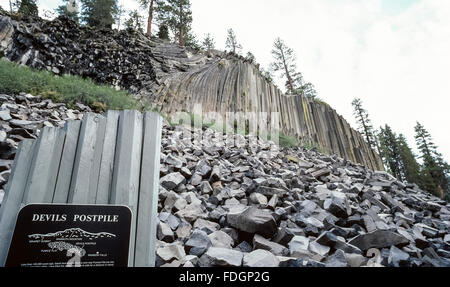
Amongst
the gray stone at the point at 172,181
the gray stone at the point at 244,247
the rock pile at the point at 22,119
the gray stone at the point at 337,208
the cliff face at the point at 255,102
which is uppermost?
the cliff face at the point at 255,102

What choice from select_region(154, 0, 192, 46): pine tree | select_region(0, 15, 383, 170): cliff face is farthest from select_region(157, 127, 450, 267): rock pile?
select_region(154, 0, 192, 46): pine tree

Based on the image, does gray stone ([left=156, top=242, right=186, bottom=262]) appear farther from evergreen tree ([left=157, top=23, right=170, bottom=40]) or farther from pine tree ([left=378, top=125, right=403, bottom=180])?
pine tree ([left=378, top=125, right=403, bottom=180])

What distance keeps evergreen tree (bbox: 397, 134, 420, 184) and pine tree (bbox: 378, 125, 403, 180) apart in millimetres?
437

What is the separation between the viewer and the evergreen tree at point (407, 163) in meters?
30.3

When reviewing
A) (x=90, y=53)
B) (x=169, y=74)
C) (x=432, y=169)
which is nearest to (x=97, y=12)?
(x=90, y=53)

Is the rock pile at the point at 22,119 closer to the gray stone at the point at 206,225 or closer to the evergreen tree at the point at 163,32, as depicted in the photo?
the gray stone at the point at 206,225

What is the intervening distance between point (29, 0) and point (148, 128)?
1227 inches

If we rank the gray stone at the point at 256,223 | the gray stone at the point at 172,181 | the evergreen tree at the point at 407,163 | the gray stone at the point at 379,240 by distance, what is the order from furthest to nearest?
the evergreen tree at the point at 407,163 → the gray stone at the point at 172,181 → the gray stone at the point at 256,223 → the gray stone at the point at 379,240

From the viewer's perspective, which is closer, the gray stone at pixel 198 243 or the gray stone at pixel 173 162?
the gray stone at pixel 198 243

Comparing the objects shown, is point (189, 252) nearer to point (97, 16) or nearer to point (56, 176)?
point (56, 176)

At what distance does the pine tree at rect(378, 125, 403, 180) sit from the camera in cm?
3397

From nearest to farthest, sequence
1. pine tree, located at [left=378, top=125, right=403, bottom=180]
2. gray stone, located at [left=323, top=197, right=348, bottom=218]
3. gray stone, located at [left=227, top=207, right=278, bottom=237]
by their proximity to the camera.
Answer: gray stone, located at [left=227, top=207, right=278, bottom=237], gray stone, located at [left=323, top=197, right=348, bottom=218], pine tree, located at [left=378, top=125, right=403, bottom=180]

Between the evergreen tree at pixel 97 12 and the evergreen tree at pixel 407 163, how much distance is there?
4070cm

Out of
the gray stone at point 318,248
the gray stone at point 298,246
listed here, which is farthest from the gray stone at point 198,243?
the gray stone at point 318,248
